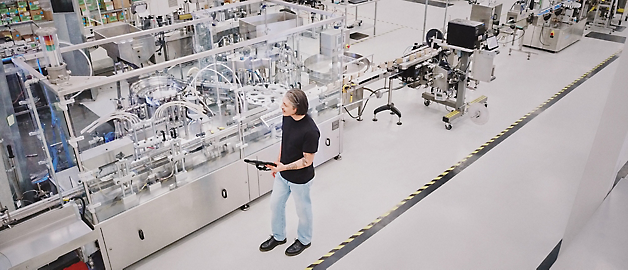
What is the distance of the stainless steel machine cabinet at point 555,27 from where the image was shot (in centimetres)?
734

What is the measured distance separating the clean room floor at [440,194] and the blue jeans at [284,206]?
0.44ft

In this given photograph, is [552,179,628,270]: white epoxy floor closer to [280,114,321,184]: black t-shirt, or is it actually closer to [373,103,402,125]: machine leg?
[280,114,321,184]: black t-shirt

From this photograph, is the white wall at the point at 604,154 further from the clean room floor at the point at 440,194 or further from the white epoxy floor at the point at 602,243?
the clean room floor at the point at 440,194

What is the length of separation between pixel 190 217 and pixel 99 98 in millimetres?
1063

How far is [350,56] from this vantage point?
5.25 meters

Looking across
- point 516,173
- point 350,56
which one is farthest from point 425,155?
point 350,56

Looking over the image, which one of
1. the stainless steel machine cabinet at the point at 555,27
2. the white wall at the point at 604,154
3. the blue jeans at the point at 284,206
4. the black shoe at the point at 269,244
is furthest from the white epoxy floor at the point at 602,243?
the stainless steel machine cabinet at the point at 555,27

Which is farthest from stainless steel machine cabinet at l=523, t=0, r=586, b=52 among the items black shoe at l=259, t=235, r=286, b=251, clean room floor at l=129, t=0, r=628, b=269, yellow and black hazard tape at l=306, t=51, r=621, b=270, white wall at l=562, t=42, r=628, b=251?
black shoe at l=259, t=235, r=286, b=251

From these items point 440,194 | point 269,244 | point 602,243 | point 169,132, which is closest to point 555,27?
point 440,194

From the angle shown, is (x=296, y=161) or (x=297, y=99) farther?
(x=296, y=161)

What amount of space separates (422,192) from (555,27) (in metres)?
4.83

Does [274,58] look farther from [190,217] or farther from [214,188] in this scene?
[190,217]

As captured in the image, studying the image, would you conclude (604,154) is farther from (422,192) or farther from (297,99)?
(297,99)

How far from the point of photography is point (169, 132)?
351 cm
